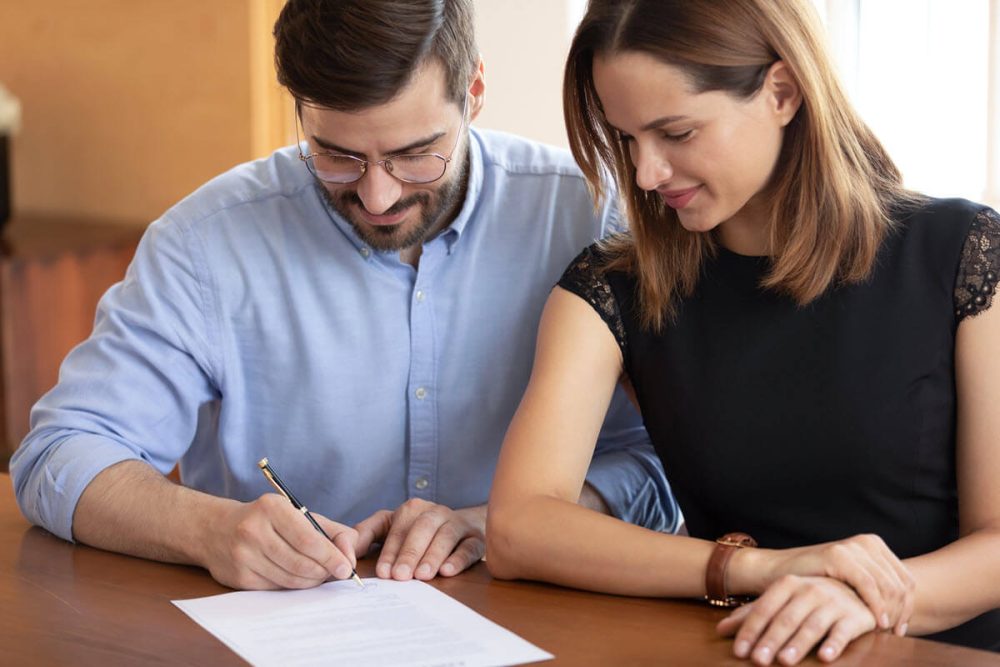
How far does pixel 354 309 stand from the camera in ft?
6.67

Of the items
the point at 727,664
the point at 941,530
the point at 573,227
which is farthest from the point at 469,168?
the point at 727,664

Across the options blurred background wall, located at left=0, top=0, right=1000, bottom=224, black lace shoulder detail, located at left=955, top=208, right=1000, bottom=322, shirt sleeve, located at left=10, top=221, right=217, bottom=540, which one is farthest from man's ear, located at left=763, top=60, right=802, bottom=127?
blurred background wall, located at left=0, top=0, right=1000, bottom=224

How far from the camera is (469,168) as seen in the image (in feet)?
6.87

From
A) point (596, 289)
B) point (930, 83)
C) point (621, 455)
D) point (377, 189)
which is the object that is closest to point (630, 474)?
point (621, 455)

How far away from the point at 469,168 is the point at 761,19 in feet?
1.97

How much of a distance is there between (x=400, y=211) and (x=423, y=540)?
0.52m

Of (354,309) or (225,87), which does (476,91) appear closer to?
(354,309)

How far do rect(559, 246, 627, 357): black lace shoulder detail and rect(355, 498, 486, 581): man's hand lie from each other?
1.07 feet

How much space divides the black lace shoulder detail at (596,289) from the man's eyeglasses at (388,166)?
0.80 ft

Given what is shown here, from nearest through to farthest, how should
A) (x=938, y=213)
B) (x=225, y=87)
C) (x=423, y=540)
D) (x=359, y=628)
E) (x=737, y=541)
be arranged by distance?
(x=359, y=628) → (x=737, y=541) → (x=423, y=540) → (x=938, y=213) → (x=225, y=87)

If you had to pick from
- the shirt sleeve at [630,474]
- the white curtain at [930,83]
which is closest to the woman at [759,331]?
the shirt sleeve at [630,474]

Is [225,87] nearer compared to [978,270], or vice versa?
[978,270]

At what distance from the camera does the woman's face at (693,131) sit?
5.40 feet

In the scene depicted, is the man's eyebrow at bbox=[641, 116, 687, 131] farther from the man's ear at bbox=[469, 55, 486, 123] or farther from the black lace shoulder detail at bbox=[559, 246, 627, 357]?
the man's ear at bbox=[469, 55, 486, 123]
